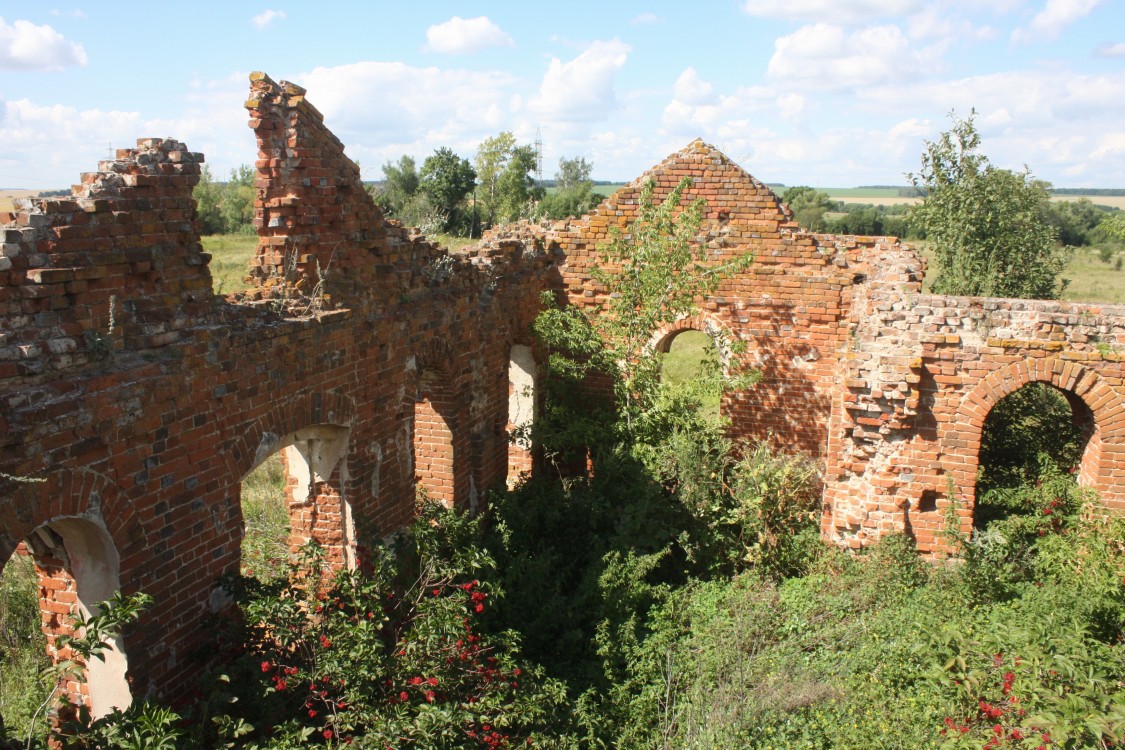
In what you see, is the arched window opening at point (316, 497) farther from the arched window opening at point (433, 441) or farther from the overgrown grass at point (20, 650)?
the overgrown grass at point (20, 650)

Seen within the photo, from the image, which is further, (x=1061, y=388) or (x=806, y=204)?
(x=806, y=204)

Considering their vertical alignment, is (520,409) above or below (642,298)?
below

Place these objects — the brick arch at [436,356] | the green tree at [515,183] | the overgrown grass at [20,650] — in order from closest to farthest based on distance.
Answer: the overgrown grass at [20,650], the brick arch at [436,356], the green tree at [515,183]

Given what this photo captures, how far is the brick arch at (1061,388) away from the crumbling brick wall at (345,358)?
0.07ft

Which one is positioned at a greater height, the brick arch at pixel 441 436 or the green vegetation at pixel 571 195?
the green vegetation at pixel 571 195

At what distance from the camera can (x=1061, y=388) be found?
292 inches

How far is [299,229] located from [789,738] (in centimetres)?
515

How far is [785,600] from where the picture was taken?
292 inches

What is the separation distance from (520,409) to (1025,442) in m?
5.98

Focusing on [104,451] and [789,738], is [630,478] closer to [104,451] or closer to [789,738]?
[789,738]

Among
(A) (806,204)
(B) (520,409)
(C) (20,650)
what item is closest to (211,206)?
(B) (520,409)

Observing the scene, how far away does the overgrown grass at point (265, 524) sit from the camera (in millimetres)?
6781

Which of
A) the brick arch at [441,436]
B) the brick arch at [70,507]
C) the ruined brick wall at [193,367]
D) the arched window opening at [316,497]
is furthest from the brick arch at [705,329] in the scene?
the brick arch at [70,507]

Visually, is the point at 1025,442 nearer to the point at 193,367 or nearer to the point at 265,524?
the point at 265,524
